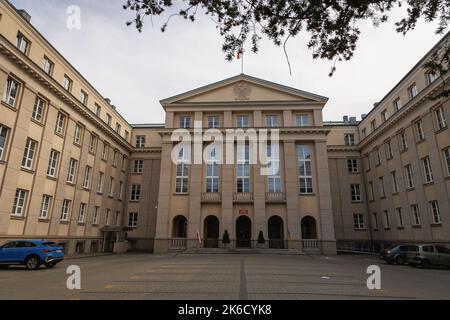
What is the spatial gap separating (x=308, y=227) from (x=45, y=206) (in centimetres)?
2852

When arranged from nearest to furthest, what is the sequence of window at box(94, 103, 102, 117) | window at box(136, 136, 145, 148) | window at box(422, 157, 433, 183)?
window at box(422, 157, 433, 183)
window at box(94, 103, 102, 117)
window at box(136, 136, 145, 148)

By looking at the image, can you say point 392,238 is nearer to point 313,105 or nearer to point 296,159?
point 296,159

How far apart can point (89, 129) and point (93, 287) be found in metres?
23.9

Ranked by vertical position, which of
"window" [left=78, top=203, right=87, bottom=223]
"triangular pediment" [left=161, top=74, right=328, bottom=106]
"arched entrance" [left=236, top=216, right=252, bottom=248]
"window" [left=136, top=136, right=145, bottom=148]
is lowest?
"arched entrance" [left=236, top=216, right=252, bottom=248]

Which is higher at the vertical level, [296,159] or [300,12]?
[296,159]

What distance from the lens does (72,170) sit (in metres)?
28.1

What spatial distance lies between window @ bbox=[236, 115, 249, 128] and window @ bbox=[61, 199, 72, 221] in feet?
69.1

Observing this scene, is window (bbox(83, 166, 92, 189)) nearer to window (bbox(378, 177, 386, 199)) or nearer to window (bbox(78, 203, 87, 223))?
window (bbox(78, 203, 87, 223))

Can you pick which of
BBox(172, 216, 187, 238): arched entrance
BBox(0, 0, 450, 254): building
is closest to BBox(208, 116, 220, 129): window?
BBox(0, 0, 450, 254): building

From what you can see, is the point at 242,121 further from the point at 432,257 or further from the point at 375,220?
the point at 432,257

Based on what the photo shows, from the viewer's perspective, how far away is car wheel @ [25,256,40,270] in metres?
15.6

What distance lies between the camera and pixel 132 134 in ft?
143
